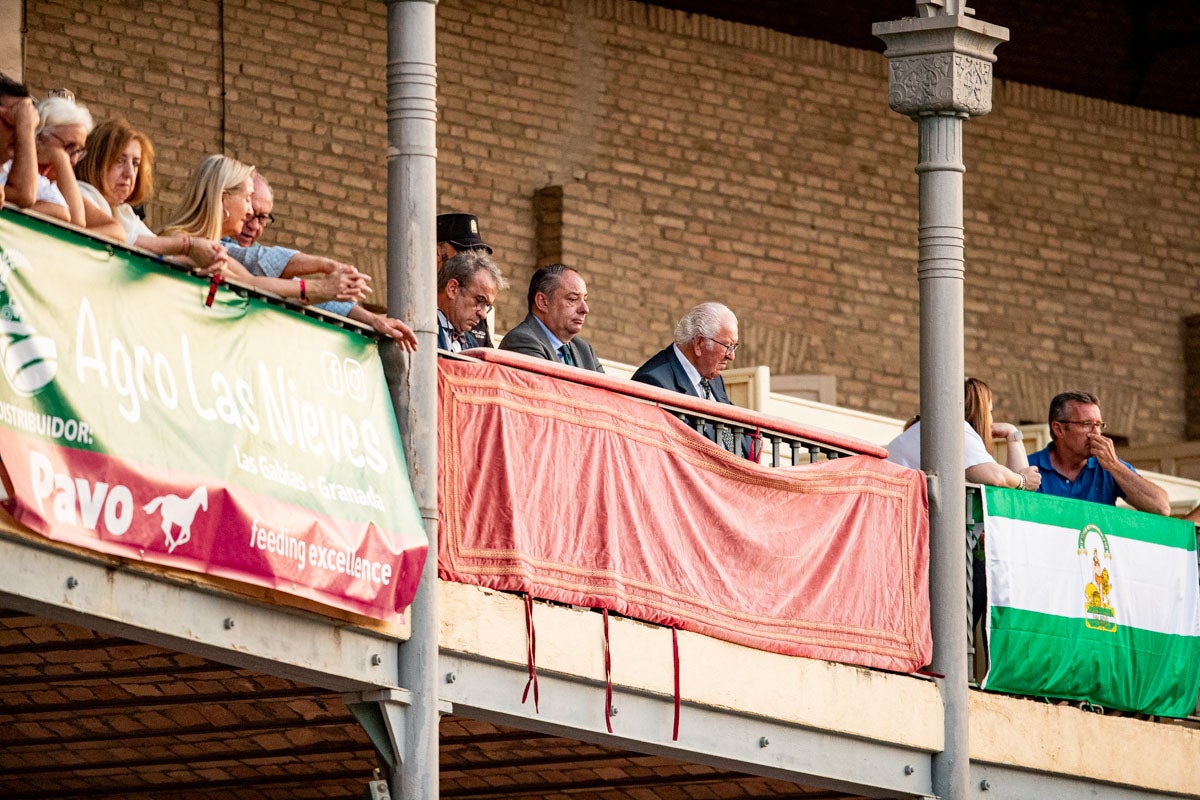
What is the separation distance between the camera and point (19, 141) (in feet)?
22.5

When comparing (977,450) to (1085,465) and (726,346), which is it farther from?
(726,346)

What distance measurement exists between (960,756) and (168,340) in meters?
4.39

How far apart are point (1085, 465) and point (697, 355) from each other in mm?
2342

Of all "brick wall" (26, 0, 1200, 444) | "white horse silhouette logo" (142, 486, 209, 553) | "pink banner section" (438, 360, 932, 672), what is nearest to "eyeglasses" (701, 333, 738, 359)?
"pink banner section" (438, 360, 932, 672)

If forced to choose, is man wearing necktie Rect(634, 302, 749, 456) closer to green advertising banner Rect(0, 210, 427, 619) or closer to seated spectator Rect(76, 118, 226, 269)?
green advertising banner Rect(0, 210, 427, 619)

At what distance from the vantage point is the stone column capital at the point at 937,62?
10547mm

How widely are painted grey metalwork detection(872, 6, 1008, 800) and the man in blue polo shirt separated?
2.62 feet

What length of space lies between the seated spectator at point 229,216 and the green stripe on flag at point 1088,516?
3.80 m

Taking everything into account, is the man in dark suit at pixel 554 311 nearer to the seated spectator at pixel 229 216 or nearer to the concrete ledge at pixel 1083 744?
the seated spectator at pixel 229 216

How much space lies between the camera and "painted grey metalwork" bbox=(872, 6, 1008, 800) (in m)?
10.3

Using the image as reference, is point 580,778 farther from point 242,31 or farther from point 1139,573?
point 242,31

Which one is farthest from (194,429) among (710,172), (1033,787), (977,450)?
(710,172)

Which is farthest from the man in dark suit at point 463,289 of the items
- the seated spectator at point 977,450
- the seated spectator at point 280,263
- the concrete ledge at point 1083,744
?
the concrete ledge at point 1083,744

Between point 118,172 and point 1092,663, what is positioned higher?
point 118,172
